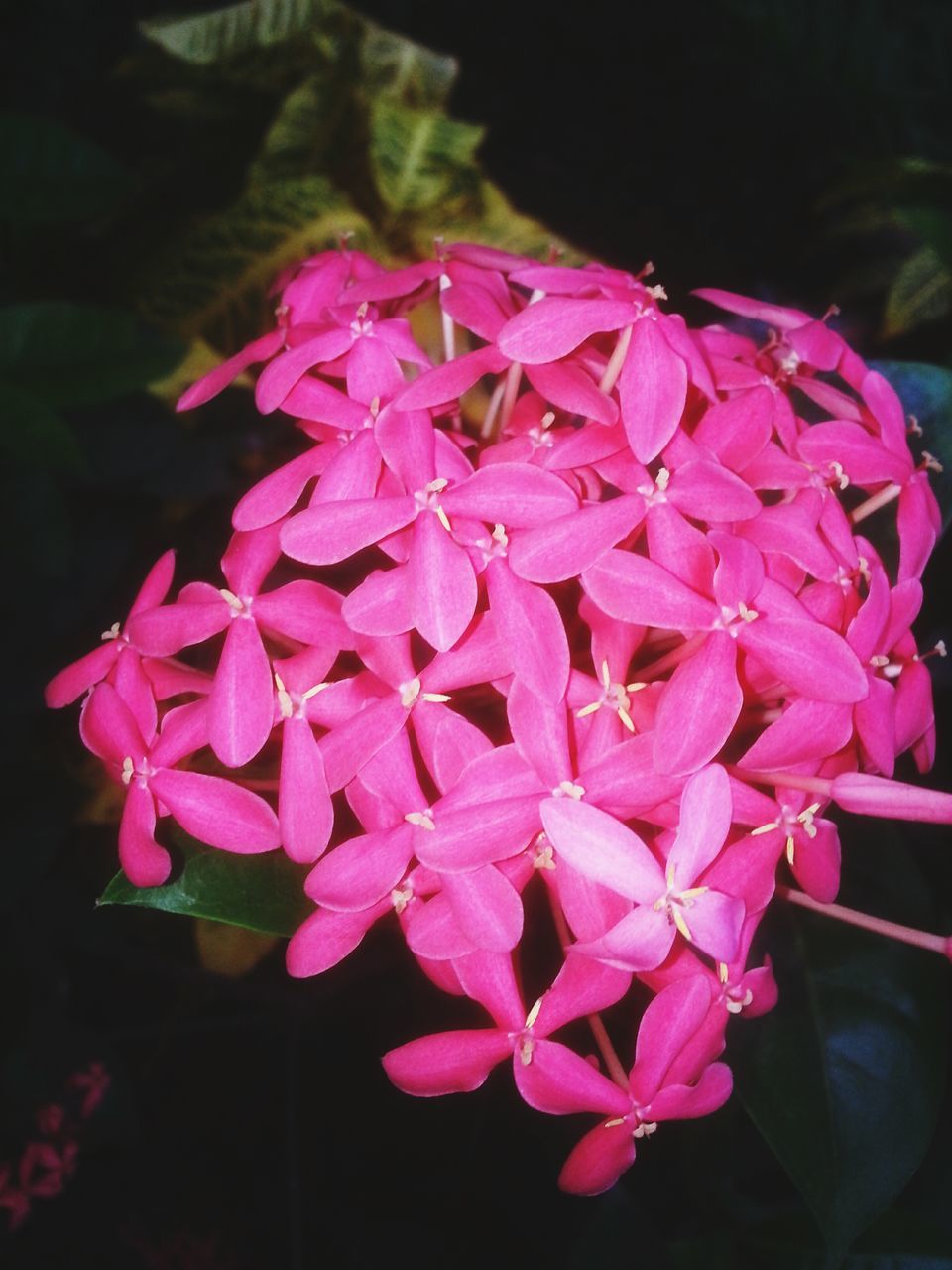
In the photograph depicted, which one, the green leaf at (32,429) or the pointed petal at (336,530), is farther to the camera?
the green leaf at (32,429)

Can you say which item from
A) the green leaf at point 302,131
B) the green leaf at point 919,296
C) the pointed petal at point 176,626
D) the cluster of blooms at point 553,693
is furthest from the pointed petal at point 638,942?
the green leaf at point 919,296

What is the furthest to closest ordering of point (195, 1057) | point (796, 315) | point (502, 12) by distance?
point (502, 12), point (195, 1057), point (796, 315)

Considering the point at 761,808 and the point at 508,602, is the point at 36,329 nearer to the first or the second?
the point at 508,602

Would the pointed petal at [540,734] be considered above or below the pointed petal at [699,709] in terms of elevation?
below

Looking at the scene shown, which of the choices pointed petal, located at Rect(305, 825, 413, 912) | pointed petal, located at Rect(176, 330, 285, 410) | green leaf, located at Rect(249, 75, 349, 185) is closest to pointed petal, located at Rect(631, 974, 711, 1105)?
pointed petal, located at Rect(305, 825, 413, 912)

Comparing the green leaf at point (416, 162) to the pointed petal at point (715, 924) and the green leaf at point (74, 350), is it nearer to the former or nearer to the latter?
the green leaf at point (74, 350)

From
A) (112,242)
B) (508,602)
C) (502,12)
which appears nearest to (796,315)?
(508,602)

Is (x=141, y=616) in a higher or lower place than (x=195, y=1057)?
higher
